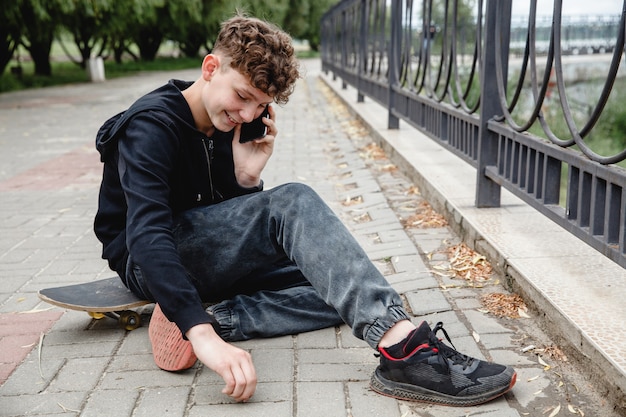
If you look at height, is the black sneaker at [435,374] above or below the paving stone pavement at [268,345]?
above

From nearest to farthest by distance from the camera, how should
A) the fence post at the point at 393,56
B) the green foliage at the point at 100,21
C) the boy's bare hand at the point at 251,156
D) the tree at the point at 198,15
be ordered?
the boy's bare hand at the point at 251,156, the fence post at the point at 393,56, the green foliage at the point at 100,21, the tree at the point at 198,15

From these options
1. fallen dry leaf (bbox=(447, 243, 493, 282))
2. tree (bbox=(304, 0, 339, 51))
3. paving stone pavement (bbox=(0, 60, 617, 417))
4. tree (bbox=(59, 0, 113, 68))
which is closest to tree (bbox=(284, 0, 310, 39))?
tree (bbox=(304, 0, 339, 51))

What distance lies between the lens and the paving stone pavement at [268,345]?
2.32 metres

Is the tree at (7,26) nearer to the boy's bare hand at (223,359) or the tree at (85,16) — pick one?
the tree at (85,16)

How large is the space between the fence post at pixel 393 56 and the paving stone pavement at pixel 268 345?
204 centimetres

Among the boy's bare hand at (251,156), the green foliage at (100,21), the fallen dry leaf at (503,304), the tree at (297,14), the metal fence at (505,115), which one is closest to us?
the metal fence at (505,115)

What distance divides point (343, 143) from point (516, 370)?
589 cm

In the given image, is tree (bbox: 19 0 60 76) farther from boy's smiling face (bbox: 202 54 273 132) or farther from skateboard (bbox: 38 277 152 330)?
boy's smiling face (bbox: 202 54 273 132)

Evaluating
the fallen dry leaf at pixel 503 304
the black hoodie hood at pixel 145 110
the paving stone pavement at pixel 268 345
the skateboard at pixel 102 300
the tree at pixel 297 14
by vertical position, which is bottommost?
the paving stone pavement at pixel 268 345

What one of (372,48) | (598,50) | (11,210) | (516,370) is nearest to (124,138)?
(516,370)

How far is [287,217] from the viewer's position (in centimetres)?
253

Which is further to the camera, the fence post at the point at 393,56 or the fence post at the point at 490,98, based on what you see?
the fence post at the point at 393,56

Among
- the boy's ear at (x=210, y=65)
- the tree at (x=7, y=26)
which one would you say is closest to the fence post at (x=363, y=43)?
the tree at (x=7, y=26)

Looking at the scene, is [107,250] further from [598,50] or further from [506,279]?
[598,50]
